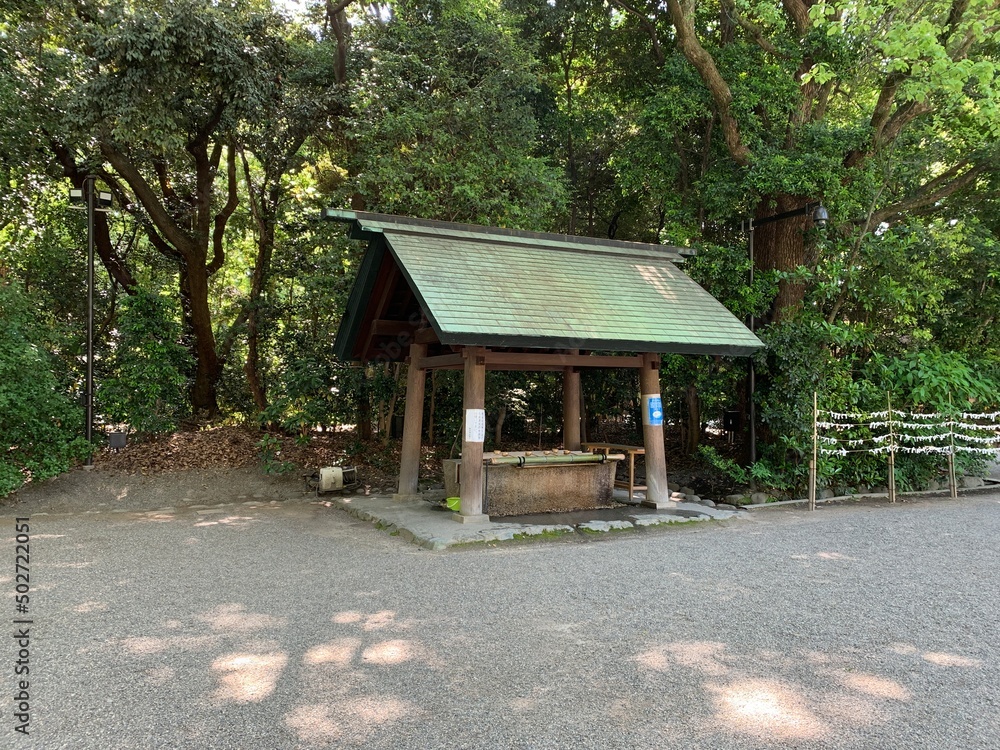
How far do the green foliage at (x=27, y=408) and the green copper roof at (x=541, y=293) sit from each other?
4.19 m

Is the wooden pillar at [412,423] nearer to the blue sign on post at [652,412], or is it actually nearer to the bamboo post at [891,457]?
the blue sign on post at [652,412]

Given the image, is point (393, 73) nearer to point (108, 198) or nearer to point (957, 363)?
point (108, 198)

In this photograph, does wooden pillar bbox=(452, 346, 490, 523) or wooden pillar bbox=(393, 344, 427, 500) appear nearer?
wooden pillar bbox=(452, 346, 490, 523)

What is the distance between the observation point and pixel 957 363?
35.0 ft

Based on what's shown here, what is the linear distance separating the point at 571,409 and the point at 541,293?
311cm

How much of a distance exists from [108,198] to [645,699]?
11609 mm

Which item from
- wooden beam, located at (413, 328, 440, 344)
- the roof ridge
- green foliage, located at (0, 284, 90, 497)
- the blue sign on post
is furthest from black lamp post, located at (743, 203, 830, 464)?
green foliage, located at (0, 284, 90, 497)

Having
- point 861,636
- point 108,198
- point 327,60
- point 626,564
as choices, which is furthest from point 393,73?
point 861,636

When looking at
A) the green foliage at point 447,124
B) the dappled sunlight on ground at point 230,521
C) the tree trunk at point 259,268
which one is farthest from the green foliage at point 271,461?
the green foliage at point 447,124

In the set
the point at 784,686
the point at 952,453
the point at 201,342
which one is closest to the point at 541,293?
the point at 784,686

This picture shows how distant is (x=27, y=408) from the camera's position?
8688mm

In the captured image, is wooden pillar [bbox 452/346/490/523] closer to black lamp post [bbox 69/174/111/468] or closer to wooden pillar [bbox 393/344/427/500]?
wooden pillar [bbox 393/344/427/500]

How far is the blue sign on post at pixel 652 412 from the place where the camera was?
28.8 ft

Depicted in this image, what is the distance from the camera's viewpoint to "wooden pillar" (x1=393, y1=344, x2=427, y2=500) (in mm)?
9047
